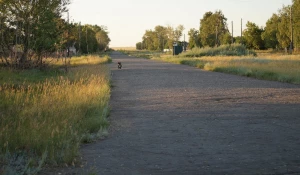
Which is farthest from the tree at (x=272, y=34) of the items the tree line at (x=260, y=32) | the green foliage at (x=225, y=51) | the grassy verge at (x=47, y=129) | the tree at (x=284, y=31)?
the grassy verge at (x=47, y=129)

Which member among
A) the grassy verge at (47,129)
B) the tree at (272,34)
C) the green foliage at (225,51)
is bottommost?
the grassy verge at (47,129)

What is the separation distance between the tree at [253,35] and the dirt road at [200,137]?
93.4 meters

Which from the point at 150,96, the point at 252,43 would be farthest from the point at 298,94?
the point at 252,43

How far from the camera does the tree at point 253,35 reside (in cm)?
10425

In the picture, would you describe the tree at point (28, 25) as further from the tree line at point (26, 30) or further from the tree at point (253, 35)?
the tree at point (253, 35)

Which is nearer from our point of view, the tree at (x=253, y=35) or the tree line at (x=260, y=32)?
the tree line at (x=260, y=32)

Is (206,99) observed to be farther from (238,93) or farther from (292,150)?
(292,150)

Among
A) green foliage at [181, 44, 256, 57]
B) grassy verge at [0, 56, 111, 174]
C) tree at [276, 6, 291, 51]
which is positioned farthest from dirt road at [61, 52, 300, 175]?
Answer: tree at [276, 6, 291, 51]

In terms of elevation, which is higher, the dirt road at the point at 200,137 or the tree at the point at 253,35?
the tree at the point at 253,35

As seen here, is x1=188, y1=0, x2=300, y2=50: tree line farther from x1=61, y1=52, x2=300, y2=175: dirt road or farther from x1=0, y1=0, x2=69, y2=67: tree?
x1=61, y1=52, x2=300, y2=175: dirt road

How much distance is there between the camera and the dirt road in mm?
6188

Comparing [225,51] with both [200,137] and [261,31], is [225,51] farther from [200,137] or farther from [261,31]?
[200,137]

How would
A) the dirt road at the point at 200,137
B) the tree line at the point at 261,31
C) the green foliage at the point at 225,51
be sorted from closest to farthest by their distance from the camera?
1. the dirt road at the point at 200,137
2. the green foliage at the point at 225,51
3. the tree line at the point at 261,31

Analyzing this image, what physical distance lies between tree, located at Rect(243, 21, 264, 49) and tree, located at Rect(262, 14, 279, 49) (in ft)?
7.70
